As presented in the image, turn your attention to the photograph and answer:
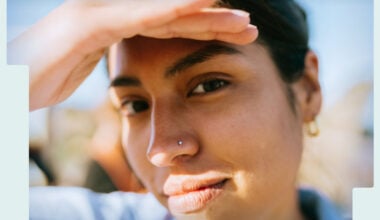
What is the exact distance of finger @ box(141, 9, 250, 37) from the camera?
0.73 m

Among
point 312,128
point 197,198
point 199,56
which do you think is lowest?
point 197,198

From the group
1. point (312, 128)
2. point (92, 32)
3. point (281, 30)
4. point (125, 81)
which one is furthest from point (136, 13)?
point (312, 128)

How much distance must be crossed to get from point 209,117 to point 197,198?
14cm

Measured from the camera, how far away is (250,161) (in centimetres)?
86

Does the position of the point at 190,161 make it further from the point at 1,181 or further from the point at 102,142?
the point at 1,181

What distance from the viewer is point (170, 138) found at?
842 mm

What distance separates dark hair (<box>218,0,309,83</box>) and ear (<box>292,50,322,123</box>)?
0.02 metres

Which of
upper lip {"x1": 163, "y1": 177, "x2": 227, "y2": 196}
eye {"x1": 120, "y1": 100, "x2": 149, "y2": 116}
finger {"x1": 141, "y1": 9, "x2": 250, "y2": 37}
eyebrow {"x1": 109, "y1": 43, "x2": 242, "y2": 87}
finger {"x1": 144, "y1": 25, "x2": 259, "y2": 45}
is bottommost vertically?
upper lip {"x1": 163, "y1": 177, "x2": 227, "y2": 196}

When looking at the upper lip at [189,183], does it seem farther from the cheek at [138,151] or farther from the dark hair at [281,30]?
the dark hair at [281,30]

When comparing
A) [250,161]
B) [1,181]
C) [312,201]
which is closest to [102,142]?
[1,181]

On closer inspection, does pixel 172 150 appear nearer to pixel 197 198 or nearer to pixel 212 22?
pixel 197 198

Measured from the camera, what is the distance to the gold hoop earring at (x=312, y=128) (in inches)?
37.7

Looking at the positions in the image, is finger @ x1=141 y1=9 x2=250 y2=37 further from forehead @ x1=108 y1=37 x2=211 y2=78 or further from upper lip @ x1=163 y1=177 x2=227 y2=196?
upper lip @ x1=163 y1=177 x2=227 y2=196

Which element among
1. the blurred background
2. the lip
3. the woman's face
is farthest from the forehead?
the lip
